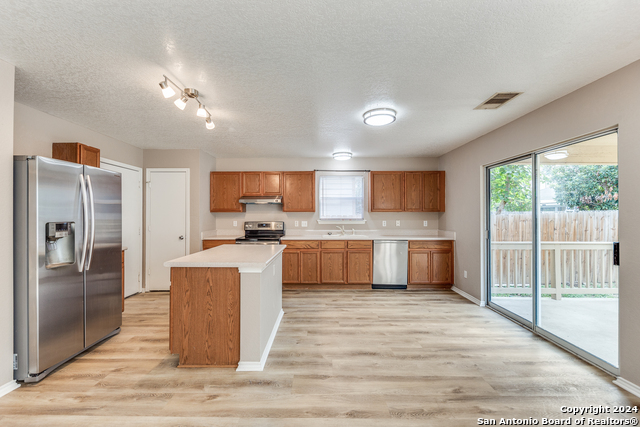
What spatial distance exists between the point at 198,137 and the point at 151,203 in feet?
5.17

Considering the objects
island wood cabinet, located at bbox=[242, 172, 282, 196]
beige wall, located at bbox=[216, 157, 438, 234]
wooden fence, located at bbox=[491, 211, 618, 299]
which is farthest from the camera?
beige wall, located at bbox=[216, 157, 438, 234]

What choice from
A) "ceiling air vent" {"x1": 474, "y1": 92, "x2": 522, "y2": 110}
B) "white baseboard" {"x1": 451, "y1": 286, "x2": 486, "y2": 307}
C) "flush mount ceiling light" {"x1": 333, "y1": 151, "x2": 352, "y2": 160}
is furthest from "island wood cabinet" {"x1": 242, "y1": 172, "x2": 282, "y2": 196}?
"white baseboard" {"x1": 451, "y1": 286, "x2": 486, "y2": 307}

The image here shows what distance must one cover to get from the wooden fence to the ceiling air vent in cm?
125

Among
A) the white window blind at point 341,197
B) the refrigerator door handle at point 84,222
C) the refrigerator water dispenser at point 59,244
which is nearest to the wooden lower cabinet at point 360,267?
the white window blind at point 341,197

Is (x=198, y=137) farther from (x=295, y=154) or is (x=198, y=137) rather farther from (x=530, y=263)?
(x=530, y=263)

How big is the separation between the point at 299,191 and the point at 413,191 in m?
2.17

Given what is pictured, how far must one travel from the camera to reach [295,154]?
514cm

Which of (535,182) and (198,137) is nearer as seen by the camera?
(535,182)

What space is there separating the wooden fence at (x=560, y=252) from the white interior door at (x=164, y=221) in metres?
4.80

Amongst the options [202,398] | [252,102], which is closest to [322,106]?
[252,102]

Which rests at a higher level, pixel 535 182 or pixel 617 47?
pixel 617 47

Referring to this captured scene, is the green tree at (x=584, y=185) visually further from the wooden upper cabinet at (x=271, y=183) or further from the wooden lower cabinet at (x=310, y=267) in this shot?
the wooden upper cabinet at (x=271, y=183)

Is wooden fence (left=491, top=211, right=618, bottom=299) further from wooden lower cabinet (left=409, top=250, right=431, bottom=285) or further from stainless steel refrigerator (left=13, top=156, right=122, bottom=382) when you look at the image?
stainless steel refrigerator (left=13, top=156, right=122, bottom=382)

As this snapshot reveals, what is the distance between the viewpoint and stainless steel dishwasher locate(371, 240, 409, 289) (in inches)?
192
